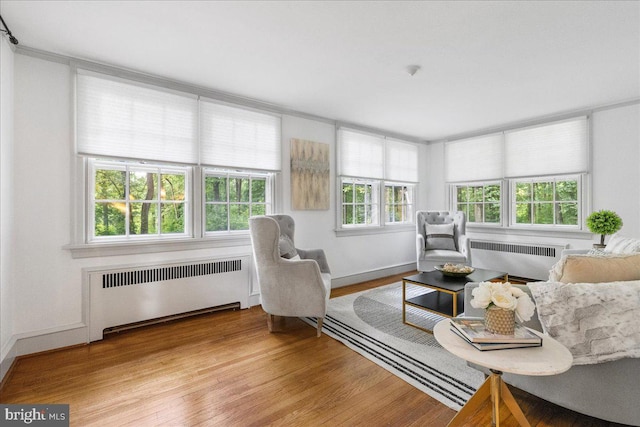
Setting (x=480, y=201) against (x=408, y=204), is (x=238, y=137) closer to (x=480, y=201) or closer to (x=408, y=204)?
(x=408, y=204)

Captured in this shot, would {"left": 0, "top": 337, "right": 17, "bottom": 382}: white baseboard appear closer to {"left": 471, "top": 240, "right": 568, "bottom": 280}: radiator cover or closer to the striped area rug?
the striped area rug

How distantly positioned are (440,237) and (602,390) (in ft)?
10.8

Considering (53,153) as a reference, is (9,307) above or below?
below

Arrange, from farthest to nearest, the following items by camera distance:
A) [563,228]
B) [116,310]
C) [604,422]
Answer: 1. [563,228]
2. [116,310]
3. [604,422]

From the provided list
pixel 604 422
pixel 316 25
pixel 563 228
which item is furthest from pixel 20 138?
pixel 563 228

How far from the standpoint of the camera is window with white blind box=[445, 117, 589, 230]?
165 inches

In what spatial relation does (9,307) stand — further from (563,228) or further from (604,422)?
(563,228)

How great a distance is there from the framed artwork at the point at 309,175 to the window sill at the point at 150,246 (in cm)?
91

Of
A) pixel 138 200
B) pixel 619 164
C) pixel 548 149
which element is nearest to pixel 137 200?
pixel 138 200

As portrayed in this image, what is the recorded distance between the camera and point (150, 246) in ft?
9.92

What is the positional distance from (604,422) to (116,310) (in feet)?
12.1

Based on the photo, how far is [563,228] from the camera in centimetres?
429

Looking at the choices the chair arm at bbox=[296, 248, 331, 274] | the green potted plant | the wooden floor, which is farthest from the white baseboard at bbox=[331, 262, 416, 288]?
the green potted plant

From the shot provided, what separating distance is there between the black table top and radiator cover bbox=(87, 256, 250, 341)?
1.94 meters
